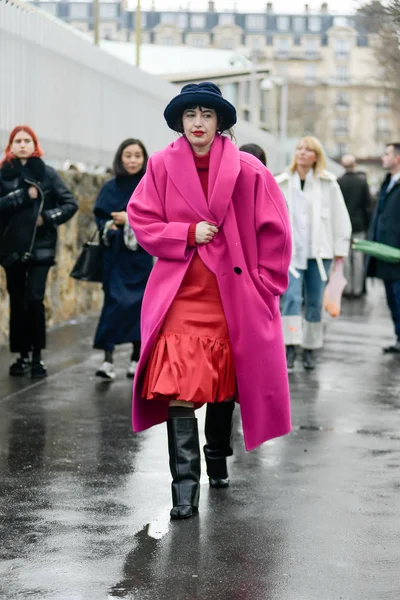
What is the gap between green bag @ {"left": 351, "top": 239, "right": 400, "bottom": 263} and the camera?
11.6 m

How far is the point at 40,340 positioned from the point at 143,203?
3.82 meters

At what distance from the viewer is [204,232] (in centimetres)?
572

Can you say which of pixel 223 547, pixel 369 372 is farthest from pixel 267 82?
pixel 223 547

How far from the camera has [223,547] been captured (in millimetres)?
5152

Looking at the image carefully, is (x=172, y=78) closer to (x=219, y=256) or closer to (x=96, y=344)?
(x=96, y=344)

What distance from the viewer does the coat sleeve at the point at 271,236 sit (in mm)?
5820

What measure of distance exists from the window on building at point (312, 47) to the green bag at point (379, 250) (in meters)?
142

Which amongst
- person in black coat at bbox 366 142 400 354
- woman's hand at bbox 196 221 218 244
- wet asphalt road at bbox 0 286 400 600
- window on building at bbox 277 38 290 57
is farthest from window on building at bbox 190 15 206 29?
woman's hand at bbox 196 221 218 244

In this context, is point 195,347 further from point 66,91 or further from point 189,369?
point 66,91

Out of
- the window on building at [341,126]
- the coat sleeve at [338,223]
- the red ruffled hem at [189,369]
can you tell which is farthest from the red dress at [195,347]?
the window on building at [341,126]

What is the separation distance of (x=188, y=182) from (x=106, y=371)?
13.2 feet

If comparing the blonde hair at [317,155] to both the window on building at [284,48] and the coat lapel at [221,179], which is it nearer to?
the coat lapel at [221,179]

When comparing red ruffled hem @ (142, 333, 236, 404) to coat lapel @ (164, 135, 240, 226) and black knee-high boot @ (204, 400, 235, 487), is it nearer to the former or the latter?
black knee-high boot @ (204, 400, 235, 487)

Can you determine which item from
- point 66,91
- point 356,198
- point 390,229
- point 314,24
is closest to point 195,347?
point 390,229
